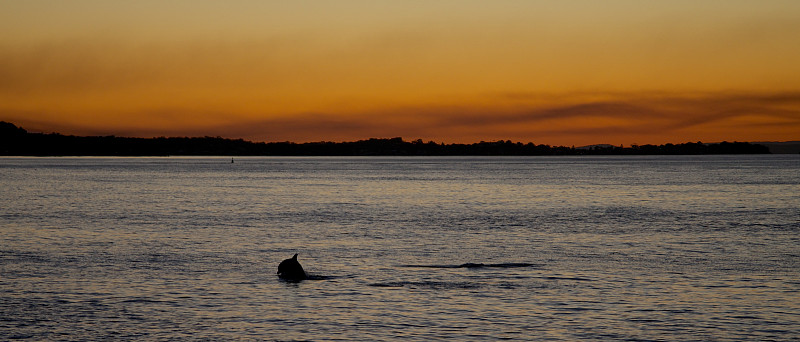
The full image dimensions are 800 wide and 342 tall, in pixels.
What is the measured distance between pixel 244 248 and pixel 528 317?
20123mm

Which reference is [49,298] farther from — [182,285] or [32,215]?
[32,215]

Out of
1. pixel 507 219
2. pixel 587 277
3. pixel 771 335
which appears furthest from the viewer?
pixel 507 219

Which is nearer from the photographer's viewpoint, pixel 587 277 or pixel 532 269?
pixel 587 277

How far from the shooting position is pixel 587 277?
3006cm

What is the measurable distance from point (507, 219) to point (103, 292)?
37.0m

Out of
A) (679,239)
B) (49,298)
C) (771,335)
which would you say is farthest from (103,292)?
(679,239)

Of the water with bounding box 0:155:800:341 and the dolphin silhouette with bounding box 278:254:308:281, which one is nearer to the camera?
the water with bounding box 0:155:800:341

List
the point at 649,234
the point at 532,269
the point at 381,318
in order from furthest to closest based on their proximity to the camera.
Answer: the point at 649,234 < the point at 532,269 < the point at 381,318

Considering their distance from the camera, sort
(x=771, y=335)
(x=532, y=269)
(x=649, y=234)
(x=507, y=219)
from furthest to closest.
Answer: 1. (x=507, y=219)
2. (x=649, y=234)
3. (x=532, y=269)
4. (x=771, y=335)

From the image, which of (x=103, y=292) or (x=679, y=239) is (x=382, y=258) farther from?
(x=679, y=239)

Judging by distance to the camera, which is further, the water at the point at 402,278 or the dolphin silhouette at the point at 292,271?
the dolphin silhouette at the point at 292,271

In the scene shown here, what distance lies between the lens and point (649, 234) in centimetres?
4791

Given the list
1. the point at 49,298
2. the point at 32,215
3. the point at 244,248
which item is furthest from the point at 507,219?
the point at 49,298

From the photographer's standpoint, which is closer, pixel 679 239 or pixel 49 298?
pixel 49 298
